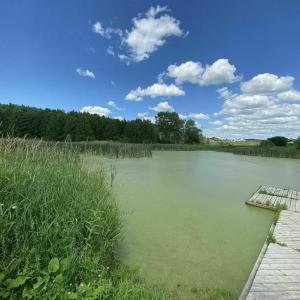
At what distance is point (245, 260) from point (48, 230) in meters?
2.32

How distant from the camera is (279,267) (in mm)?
2555

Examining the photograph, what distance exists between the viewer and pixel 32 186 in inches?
104

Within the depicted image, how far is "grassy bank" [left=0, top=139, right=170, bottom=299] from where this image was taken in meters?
1.68

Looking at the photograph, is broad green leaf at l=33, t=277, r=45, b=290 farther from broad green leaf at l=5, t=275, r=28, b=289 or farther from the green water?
the green water

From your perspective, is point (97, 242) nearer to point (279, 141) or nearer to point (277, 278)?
point (277, 278)

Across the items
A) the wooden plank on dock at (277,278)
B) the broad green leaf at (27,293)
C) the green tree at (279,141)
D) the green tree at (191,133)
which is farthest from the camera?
the green tree at (191,133)

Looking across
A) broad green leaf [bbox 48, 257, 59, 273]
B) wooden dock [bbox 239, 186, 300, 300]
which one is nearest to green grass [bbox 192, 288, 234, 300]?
wooden dock [bbox 239, 186, 300, 300]

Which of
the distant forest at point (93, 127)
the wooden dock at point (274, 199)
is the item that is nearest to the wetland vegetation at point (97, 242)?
the wooden dock at point (274, 199)

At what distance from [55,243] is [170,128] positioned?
49310mm

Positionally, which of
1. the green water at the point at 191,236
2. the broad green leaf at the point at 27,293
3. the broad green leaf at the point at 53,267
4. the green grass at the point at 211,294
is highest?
the broad green leaf at the point at 53,267

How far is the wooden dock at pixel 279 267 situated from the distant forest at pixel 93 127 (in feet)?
89.1

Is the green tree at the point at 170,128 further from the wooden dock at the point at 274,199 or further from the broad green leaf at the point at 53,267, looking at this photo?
the broad green leaf at the point at 53,267

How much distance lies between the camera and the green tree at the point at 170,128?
5100 centimetres

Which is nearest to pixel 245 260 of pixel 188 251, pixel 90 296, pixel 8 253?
pixel 188 251
